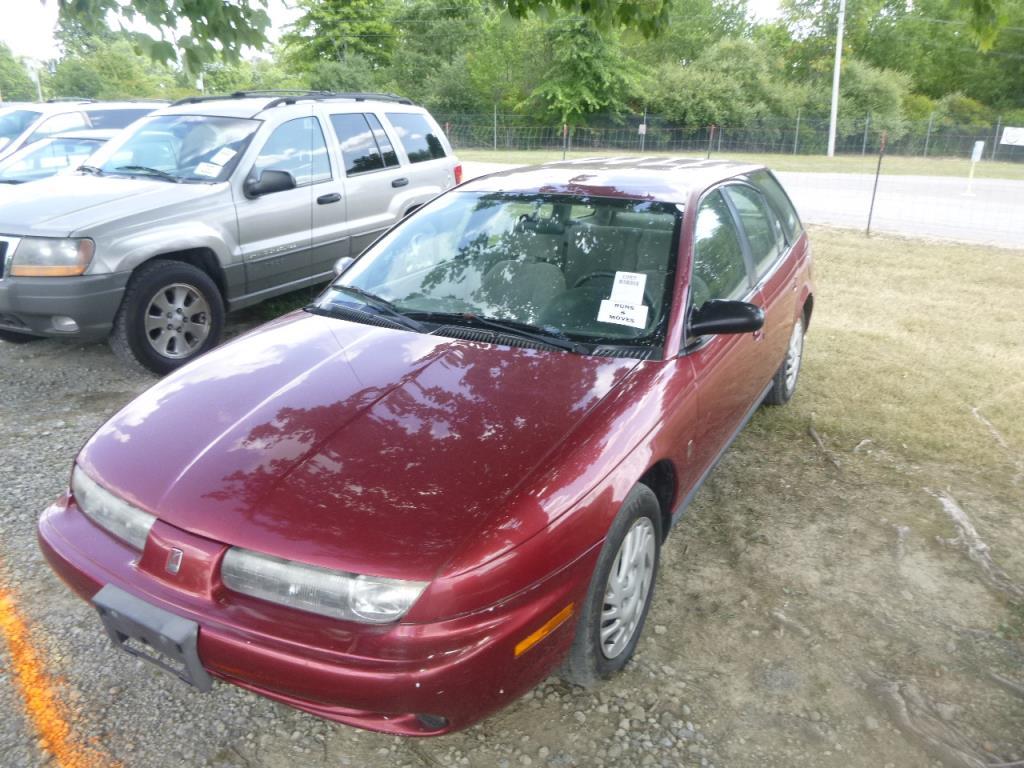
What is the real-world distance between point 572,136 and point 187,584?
121 ft

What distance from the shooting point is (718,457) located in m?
3.46

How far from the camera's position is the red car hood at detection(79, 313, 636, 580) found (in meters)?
2.01

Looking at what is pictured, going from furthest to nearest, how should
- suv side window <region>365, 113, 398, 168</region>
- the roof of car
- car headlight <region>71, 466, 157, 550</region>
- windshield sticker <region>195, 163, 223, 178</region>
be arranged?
suv side window <region>365, 113, 398, 168</region>, windshield sticker <region>195, 163, 223, 178</region>, the roof of car, car headlight <region>71, 466, 157, 550</region>

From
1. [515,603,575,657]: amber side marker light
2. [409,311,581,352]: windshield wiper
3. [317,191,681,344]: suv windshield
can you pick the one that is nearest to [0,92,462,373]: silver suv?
[317,191,681,344]: suv windshield

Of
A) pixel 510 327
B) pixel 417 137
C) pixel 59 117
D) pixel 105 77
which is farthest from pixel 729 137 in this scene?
pixel 105 77

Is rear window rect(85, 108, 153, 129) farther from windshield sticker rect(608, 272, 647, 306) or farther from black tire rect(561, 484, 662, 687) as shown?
black tire rect(561, 484, 662, 687)

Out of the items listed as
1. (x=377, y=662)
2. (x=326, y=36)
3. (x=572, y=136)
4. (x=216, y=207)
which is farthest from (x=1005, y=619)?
(x=326, y=36)

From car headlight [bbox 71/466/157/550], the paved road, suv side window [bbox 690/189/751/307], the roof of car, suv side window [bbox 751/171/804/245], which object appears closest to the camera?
car headlight [bbox 71/466/157/550]

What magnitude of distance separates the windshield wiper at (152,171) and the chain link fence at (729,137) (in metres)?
27.6

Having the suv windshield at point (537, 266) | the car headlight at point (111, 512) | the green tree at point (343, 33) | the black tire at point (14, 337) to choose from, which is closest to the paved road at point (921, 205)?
the black tire at point (14, 337)

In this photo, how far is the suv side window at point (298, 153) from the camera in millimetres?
5797

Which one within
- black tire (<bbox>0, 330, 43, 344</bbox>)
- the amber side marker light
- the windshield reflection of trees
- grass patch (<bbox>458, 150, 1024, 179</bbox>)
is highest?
the windshield reflection of trees

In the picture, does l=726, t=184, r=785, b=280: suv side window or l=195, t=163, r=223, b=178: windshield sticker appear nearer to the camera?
l=726, t=184, r=785, b=280: suv side window

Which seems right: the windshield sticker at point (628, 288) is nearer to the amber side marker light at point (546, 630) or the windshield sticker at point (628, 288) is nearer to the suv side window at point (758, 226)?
the suv side window at point (758, 226)
